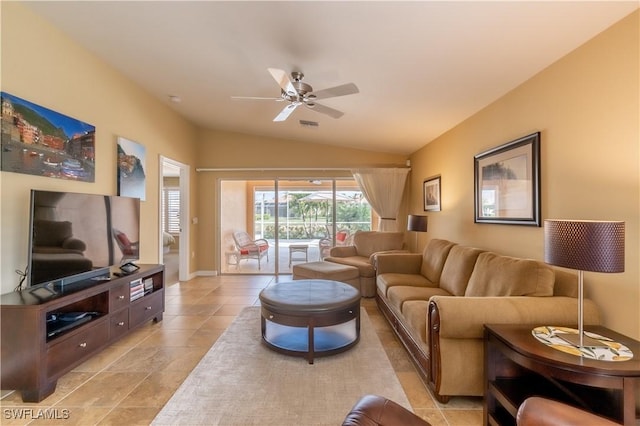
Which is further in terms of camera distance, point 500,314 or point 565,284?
point 565,284

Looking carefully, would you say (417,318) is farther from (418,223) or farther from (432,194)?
(432,194)

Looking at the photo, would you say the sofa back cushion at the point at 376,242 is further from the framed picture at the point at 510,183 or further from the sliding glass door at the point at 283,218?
the framed picture at the point at 510,183

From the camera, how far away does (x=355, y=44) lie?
2.34 m

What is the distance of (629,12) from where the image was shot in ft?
5.61

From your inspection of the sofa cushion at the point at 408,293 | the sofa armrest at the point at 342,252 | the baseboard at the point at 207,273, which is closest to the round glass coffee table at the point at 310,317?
the sofa cushion at the point at 408,293

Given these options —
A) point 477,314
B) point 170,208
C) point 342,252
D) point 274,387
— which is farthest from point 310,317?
point 170,208

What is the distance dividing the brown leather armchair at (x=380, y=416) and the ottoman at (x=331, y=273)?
3.02m

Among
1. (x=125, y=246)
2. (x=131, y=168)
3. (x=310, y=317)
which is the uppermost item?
(x=131, y=168)

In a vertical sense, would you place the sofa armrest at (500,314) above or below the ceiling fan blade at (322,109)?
below

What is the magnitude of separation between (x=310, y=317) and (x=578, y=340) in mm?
1781

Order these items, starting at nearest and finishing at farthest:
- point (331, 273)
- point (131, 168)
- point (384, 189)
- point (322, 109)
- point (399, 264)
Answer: point (322, 109), point (131, 168), point (399, 264), point (331, 273), point (384, 189)

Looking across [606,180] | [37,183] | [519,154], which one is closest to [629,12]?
[606,180]

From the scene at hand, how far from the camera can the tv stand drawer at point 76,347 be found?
6.97 feet

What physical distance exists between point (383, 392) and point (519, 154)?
2355 mm
